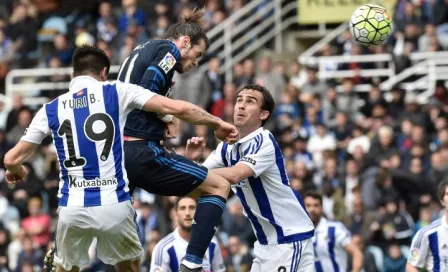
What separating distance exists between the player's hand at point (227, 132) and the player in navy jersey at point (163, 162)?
0.06ft

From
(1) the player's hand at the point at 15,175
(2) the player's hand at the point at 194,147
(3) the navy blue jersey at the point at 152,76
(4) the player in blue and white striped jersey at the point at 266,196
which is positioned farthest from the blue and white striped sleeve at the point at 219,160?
(1) the player's hand at the point at 15,175

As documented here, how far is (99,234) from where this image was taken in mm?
9594

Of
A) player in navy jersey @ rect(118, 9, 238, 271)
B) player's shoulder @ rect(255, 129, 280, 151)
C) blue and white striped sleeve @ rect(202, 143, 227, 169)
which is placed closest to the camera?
player in navy jersey @ rect(118, 9, 238, 271)

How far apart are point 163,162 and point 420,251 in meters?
3.10

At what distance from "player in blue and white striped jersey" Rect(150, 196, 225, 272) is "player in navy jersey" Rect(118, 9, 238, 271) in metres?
2.09

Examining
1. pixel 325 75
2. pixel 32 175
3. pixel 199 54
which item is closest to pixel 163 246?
pixel 199 54

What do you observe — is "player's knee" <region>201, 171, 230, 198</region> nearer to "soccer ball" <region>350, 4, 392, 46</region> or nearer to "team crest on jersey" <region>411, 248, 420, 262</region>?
"team crest on jersey" <region>411, 248, 420, 262</region>

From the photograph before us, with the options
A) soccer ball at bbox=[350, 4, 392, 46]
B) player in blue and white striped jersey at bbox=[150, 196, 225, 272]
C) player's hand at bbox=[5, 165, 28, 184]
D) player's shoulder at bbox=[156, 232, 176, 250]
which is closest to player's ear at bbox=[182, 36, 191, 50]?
player's hand at bbox=[5, 165, 28, 184]

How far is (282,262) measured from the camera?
1047 centimetres

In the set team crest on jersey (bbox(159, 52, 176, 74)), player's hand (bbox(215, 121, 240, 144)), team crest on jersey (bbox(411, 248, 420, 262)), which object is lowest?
team crest on jersey (bbox(411, 248, 420, 262))

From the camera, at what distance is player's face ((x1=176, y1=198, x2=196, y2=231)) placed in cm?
1185

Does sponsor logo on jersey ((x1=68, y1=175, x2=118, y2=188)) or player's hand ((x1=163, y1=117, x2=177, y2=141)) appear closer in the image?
sponsor logo on jersey ((x1=68, y1=175, x2=118, y2=188))

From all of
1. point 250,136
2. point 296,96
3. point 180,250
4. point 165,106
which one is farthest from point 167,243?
point 296,96

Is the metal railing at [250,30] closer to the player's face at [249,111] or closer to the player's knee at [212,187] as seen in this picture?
the player's face at [249,111]
